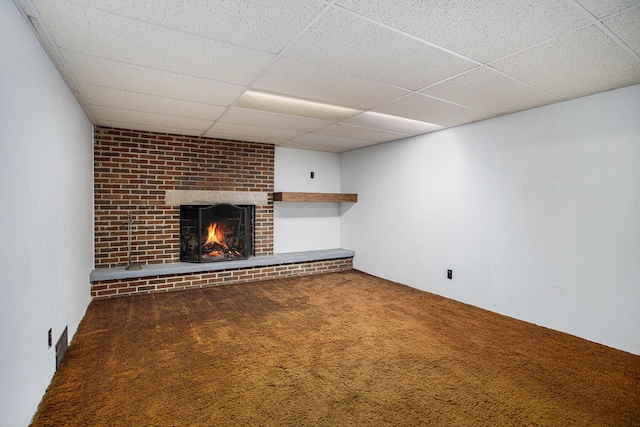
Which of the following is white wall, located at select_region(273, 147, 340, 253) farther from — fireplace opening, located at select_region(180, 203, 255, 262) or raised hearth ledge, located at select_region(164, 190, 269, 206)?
fireplace opening, located at select_region(180, 203, 255, 262)

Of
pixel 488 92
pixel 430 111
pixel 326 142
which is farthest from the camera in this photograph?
pixel 326 142

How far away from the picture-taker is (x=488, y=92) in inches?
102

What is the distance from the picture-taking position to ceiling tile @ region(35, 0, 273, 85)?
1.59 metres

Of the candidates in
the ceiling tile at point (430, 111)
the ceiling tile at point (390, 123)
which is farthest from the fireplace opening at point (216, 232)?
the ceiling tile at point (430, 111)

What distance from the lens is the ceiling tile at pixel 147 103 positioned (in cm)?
267

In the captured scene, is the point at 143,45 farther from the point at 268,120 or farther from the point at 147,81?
the point at 268,120

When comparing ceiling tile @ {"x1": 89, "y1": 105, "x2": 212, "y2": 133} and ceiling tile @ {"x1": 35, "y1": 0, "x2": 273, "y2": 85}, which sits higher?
ceiling tile @ {"x1": 89, "y1": 105, "x2": 212, "y2": 133}

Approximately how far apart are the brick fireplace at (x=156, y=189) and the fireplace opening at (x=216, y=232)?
0.37 feet

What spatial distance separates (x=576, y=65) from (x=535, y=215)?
1397 millimetres

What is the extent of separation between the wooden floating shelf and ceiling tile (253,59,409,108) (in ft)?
7.04

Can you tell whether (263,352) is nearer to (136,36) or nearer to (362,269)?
(136,36)

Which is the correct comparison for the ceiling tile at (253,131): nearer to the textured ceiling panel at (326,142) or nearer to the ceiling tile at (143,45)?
the textured ceiling panel at (326,142)

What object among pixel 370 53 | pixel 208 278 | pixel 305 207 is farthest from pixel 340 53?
pixel 305 207

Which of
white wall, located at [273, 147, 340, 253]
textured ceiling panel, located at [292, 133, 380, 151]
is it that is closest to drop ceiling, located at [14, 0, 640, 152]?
textured ceiling panel, located at [292, 133, 380, 151]
